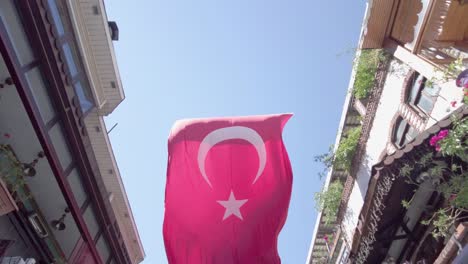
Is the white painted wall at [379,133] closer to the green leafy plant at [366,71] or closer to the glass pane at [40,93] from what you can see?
the green leafy plant at [366,71]

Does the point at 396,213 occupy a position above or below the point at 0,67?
below

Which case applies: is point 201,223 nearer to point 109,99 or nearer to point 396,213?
point 396,213

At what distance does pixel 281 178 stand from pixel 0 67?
7.11m

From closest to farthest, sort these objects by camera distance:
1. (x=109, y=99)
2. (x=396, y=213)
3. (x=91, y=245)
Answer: (x=91, y=245), (x=396, y=213), (x=109, y=99)

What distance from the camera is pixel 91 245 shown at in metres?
10.8

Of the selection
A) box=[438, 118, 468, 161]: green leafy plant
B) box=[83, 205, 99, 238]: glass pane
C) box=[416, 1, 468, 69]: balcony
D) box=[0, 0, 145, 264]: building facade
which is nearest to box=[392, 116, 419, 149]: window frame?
box=[416, 1, 468, 69]: balcony

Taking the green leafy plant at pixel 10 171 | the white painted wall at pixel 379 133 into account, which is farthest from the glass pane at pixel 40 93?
the white painted wall at pixel 379 133

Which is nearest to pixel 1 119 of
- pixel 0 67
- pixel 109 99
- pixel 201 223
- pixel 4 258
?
pixel 0 67

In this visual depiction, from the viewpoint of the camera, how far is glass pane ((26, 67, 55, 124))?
28.7ft

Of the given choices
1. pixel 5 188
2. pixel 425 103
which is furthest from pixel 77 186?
pixel 425 103

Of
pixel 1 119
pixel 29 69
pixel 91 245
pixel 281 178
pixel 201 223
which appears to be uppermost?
pixel 29 69

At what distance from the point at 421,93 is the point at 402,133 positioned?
162cm

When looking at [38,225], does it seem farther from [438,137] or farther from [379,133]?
[379,133]

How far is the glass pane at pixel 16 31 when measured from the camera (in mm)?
7980
